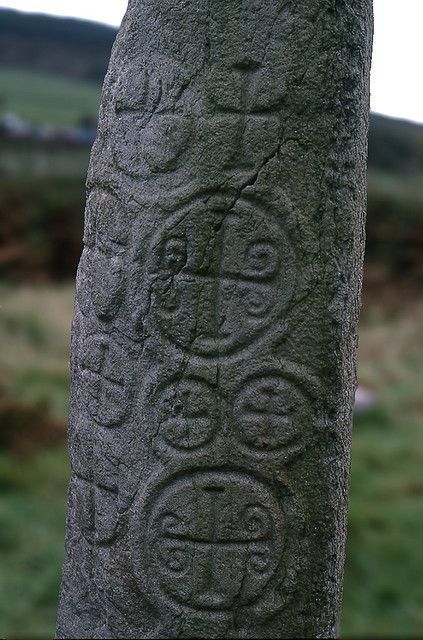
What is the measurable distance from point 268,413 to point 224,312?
0.25m

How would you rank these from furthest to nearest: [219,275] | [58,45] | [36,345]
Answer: [58,45], [36,345], [219,275]

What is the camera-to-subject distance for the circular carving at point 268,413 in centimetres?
191

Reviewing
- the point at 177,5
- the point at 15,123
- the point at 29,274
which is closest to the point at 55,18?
the point at 15,123

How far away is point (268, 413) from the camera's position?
6.31 feet

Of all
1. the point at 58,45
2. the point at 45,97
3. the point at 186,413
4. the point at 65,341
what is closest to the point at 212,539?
the point at 186,413

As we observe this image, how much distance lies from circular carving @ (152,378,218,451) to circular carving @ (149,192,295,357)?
3.4 inches

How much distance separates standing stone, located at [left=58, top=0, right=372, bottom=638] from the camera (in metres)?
1.84

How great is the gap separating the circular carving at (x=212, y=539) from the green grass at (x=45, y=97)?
10931mm

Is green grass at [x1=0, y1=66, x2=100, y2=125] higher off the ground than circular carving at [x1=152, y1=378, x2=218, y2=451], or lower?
higher

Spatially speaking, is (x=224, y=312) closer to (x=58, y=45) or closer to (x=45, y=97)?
(x=45, y=97)

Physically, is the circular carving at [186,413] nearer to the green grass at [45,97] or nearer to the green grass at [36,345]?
the green grass at [36,345]

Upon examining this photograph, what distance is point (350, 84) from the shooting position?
1864mm

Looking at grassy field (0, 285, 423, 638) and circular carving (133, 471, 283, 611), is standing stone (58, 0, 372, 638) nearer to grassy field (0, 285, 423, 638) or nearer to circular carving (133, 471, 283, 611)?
circular carving (133, 471, 283, 611)

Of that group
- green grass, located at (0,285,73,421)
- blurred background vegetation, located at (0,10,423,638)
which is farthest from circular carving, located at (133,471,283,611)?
green grass, located at (0,285,73,421)
